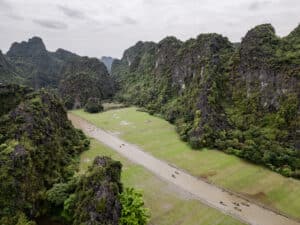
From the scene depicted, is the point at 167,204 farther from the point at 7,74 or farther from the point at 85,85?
the point at 7,74

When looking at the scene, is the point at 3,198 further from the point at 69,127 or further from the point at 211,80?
the point at 211,80


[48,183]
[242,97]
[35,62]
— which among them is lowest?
[48,183]

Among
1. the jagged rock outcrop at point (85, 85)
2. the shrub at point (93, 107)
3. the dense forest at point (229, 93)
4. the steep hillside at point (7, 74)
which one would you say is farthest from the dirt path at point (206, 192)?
the steep hillside at point (7, 74)

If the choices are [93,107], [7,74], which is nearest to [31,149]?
[93,107]

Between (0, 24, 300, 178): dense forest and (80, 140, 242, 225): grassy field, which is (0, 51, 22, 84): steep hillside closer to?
(0, 24, 300, 178): dense forest

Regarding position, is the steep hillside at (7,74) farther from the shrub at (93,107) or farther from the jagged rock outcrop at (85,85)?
the shrub at (93,107)

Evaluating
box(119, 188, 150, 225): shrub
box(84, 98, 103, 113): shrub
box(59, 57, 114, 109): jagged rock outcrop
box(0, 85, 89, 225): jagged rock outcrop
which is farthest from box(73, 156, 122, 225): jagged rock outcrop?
box(59, 57, 114, 109): jagged rock outcrop
